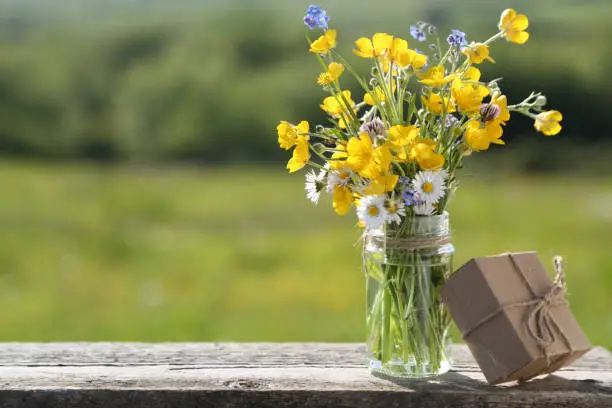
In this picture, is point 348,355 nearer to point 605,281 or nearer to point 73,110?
point 605,281

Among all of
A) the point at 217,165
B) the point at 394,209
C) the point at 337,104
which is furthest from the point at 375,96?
the point at 217,165

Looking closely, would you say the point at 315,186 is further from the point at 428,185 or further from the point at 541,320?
the point at 541,320

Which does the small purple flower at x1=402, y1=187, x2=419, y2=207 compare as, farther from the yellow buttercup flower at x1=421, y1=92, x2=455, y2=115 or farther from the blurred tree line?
the blurred tree line

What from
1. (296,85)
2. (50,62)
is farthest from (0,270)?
(296,85)

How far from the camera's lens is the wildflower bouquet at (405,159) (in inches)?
46.5

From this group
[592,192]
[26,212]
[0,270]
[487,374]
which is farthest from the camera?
[26,212]

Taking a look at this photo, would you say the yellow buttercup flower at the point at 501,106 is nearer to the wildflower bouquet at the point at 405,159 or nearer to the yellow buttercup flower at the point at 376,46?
the wildflower bouquet at the point at 405,159

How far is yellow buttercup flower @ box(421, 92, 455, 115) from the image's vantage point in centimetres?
119

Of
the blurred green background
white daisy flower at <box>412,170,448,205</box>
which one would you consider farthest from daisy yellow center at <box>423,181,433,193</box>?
the blurred green background

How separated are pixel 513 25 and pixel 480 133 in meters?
→ 0.16

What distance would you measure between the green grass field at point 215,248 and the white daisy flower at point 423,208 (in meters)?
1.68

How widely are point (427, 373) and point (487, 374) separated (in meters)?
0.09

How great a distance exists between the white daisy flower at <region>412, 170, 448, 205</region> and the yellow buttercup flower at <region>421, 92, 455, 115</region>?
85 millimetres

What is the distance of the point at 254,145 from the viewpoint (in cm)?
400
